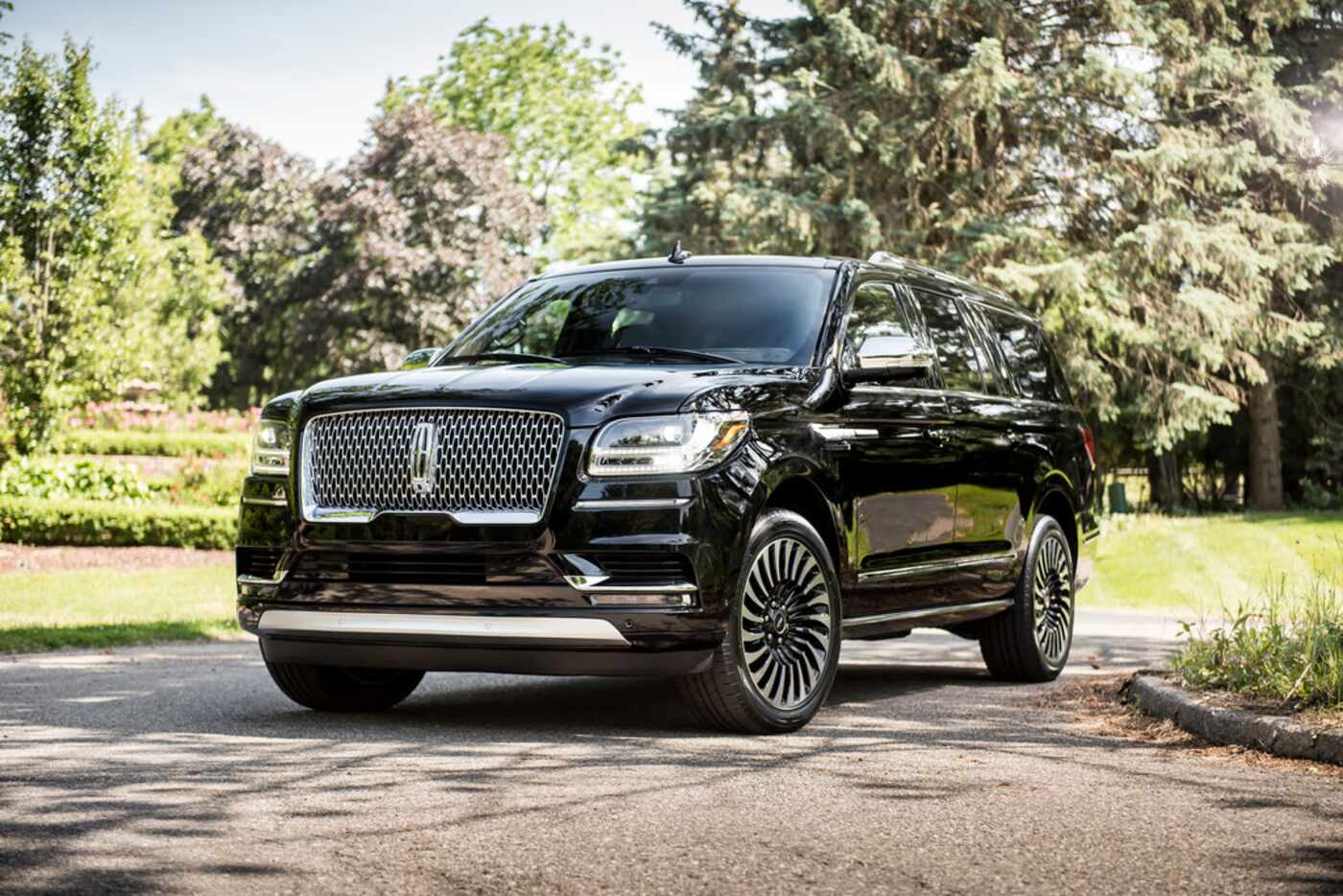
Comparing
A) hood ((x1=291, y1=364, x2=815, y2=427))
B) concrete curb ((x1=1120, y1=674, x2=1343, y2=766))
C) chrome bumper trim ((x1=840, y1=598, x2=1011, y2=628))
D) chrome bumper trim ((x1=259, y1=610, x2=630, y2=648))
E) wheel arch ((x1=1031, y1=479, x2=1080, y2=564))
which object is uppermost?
hood ((x1=291, y1=364, x2=815, y2=427))

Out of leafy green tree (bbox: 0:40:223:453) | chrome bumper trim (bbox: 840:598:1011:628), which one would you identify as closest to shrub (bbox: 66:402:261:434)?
leafy green tree (bbox: 0:40:223:453)

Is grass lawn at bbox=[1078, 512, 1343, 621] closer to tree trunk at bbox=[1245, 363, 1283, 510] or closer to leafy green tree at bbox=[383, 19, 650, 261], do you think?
tree trunk at bbox=[1245, 363, 1283, 510]

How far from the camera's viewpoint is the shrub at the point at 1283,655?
708 cm

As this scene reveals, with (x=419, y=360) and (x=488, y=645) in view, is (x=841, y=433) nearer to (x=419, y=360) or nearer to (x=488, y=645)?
(x=488, y=645)

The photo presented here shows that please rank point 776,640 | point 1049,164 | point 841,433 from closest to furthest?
point 776,640 → point 841,433 → point 1049,164

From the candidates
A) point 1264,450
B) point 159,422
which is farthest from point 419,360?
point 1264,450

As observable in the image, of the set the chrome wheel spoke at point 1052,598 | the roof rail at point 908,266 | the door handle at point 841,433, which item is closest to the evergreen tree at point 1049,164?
the chrome wheel spoke at point 1052,598

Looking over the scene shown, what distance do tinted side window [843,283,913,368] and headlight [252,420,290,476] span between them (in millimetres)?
2521

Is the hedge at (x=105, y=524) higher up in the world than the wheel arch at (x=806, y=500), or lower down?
lower down

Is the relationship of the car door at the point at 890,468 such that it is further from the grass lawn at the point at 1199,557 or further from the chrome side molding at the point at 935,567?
the grass lawn at the point at 1199,557

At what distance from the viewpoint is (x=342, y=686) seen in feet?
25.5

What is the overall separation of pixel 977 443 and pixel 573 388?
112 inches

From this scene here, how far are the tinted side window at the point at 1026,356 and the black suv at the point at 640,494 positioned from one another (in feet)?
3.41

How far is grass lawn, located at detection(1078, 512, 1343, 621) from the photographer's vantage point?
18984mm
